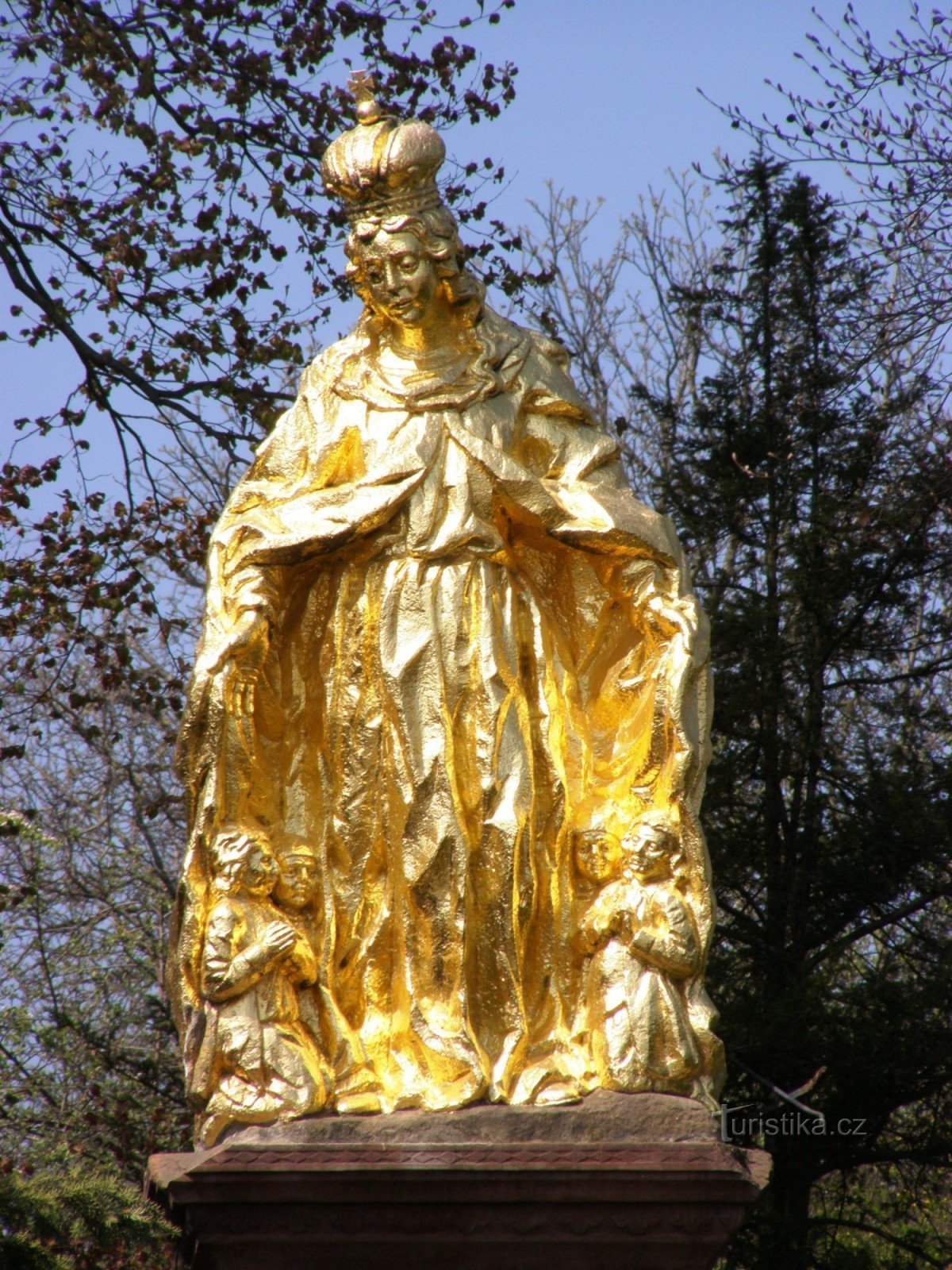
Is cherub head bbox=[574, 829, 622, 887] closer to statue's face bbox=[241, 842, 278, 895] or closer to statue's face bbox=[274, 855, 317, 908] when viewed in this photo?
statue's face bbox=[274, 855, 317, 908]

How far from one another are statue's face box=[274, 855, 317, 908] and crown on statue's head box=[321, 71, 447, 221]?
1.99 m

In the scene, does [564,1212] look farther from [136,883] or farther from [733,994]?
[136,883]

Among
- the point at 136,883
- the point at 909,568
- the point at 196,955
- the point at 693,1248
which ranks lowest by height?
the point at 693,1248

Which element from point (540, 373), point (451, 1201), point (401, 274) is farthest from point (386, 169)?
point (451, 1201)

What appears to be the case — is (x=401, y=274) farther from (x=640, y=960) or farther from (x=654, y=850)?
(x=640, y=960)

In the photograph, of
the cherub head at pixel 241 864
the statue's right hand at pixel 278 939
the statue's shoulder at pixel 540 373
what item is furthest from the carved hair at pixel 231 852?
the statue's shoulder at pixel 540 373

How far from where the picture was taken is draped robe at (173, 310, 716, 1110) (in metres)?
5.89

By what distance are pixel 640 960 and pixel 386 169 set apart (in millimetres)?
2511

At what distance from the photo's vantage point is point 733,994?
36.4 ft

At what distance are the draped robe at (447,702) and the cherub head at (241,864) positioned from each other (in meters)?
0.06

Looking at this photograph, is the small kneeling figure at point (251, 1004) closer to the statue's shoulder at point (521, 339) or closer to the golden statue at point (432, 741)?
the golden statue at point (432, 741)

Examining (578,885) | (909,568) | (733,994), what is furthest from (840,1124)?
(578,885)

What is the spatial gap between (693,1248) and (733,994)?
5.70m

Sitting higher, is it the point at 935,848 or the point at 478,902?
the point at 935,848
